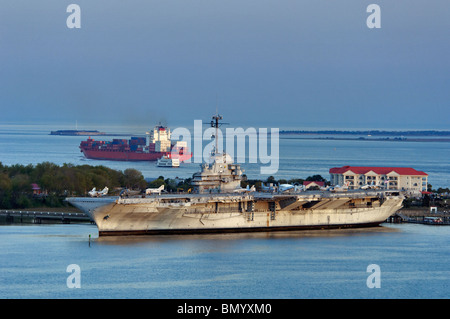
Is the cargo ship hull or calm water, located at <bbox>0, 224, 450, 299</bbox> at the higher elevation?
the cargo ship hull

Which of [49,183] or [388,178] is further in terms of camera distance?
[388,178]

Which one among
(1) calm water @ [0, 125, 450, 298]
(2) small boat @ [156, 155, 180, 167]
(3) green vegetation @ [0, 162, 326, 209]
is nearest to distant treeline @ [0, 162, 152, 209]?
(3) green vegetation @ [0, 162, 326, 209]

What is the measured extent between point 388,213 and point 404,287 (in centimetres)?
1459

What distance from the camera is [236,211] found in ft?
125

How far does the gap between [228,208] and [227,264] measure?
741 centimetres

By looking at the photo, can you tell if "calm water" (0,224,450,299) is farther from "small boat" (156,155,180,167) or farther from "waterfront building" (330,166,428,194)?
"small boat" (156,155,180,167)

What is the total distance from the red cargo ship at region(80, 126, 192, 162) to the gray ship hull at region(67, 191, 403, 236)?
2657 inches

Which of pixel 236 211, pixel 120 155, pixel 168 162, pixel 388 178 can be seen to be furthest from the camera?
pixel 120 155

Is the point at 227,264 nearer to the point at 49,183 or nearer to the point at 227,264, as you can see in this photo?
the point at 227,264

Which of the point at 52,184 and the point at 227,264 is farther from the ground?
the point at 52,184

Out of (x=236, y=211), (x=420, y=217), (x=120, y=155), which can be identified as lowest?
(x=420, y=217)

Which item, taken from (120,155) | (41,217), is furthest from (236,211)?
(120,155)

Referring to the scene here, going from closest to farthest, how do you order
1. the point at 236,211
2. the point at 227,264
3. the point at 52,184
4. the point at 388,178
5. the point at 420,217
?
the point at 227,264
the point at 236,211
the point at 420,217
the point at 52,184
the point at 388,178

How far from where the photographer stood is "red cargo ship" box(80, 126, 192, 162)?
358 feet
